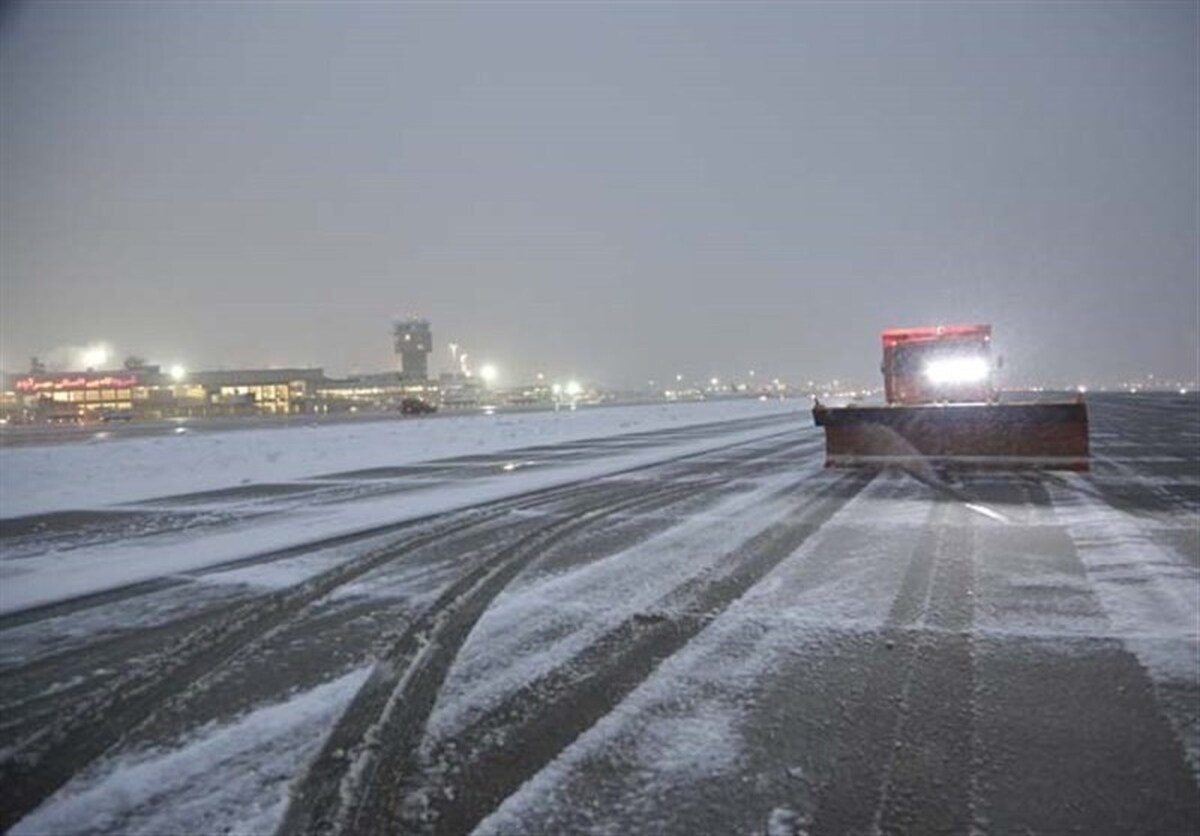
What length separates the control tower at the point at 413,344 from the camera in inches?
7136

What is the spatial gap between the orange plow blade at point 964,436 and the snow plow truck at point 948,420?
0.6 inches

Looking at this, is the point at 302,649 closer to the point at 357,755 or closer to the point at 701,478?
the point at 357,755

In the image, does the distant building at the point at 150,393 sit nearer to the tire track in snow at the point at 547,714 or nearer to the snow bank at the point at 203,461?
the snow bank at the point at 203,461

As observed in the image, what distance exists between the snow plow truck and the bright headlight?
2cm

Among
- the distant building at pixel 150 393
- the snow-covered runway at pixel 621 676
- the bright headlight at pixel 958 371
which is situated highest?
the distant building at pixel 150 393

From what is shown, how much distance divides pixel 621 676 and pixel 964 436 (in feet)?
37.6

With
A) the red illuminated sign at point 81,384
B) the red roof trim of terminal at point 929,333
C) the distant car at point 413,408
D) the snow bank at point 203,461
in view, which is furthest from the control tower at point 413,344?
the red roof trim of terminal at point 929,333

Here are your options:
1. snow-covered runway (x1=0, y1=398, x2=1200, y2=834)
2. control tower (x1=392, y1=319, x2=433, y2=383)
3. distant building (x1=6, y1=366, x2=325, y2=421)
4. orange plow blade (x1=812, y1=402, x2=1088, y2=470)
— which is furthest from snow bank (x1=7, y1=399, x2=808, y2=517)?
control tower (x1=392, y1=319, x2=433, y2=383)

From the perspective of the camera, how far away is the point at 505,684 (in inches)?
157

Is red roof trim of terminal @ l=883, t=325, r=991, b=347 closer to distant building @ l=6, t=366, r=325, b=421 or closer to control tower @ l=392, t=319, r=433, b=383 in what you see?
distant building @ l=6, t=366, r=325, b=421

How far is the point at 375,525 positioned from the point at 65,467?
15185 millimetres

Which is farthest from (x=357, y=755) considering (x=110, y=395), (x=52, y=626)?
(x=110, y=395)

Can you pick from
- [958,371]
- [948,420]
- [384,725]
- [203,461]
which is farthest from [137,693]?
[203,461]

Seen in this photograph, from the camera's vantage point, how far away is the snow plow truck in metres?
13.0
